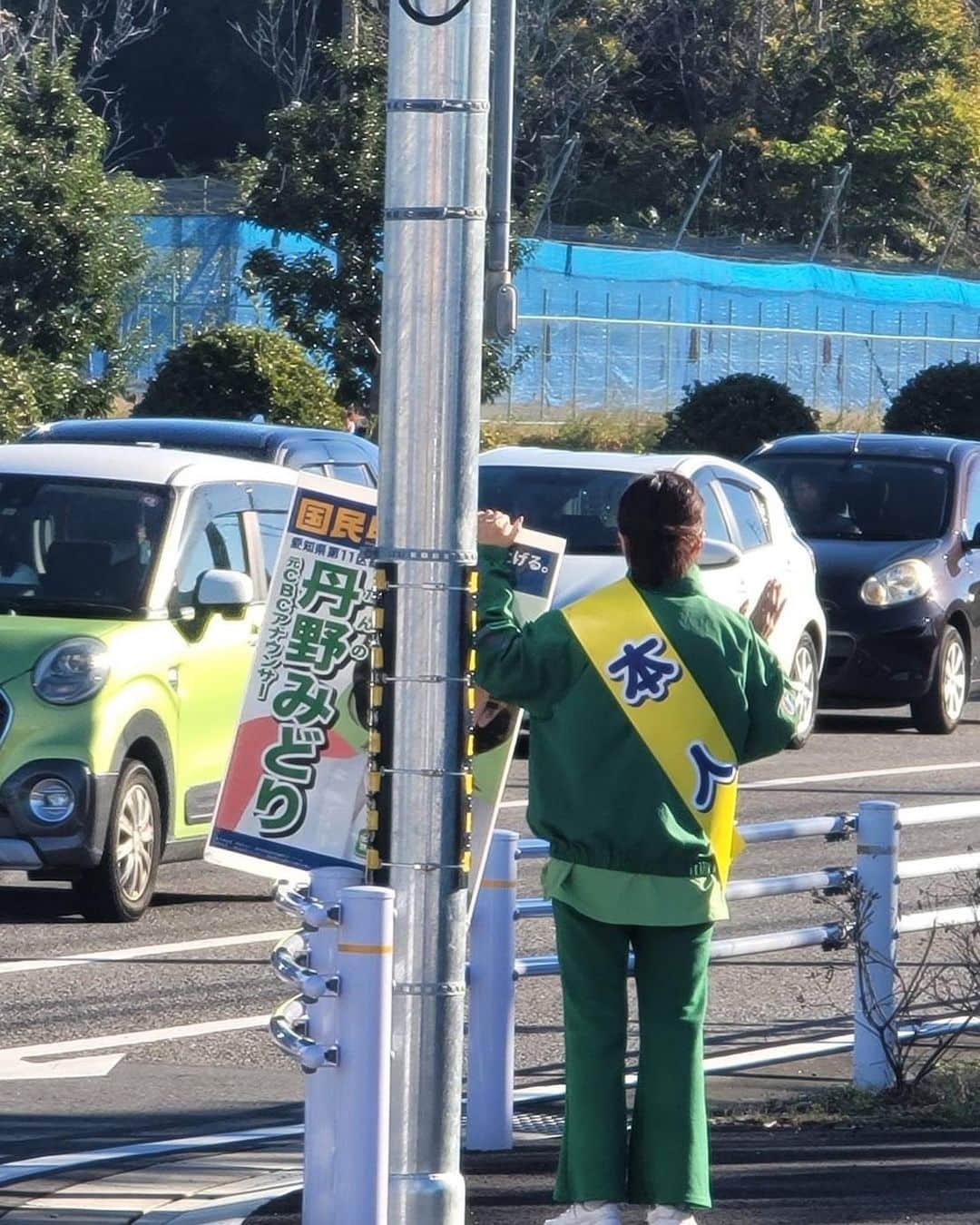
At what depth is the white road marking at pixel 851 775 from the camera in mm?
14453

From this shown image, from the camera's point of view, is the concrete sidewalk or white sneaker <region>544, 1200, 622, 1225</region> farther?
the concrete sidewalk

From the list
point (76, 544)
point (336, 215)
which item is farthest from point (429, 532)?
point (336, 215)

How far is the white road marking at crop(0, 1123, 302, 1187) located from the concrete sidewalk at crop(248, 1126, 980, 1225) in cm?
66

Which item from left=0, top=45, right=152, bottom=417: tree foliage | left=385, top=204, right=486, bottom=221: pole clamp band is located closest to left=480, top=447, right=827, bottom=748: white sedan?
left=385, top=204, right=486, bottom=221: pole clamp band

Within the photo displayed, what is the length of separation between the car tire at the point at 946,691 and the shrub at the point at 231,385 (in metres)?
8.35

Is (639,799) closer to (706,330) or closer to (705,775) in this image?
(705,775)

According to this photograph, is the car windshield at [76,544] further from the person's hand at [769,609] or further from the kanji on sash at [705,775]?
the kanji on sash at [705,775]

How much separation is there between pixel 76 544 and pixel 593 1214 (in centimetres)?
575

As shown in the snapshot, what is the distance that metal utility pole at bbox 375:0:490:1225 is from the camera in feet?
16.5

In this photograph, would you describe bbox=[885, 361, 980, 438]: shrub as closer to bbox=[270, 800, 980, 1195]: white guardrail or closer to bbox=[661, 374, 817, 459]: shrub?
bbox=[661, 374, 817, 459]: shrub

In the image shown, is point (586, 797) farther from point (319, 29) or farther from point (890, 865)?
point (319, 29)

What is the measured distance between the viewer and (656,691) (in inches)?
213

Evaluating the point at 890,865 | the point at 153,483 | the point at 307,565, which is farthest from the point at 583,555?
the point at 307,565

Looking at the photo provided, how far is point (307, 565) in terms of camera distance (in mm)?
5559
